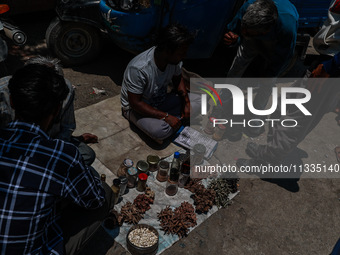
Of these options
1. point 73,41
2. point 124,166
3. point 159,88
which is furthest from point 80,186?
point 73,41

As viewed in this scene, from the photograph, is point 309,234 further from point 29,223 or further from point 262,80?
point 29,223

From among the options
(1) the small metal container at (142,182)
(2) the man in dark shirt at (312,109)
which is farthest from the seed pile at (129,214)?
(2) the man in dark shirt at (312,109)

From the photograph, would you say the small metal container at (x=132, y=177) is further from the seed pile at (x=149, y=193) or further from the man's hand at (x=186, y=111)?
the man's hand at (x=186, y=111)

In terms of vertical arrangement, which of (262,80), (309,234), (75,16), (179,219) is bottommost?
(309,234)

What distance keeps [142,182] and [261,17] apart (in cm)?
251

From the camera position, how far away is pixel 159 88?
4266 mm

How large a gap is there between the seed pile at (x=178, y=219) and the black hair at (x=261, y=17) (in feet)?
7.85

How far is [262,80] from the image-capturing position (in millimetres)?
4758

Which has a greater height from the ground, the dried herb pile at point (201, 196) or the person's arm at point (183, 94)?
the person's arm at point (183, 94)

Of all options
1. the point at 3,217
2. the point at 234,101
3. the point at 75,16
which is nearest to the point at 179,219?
the point at 3,217

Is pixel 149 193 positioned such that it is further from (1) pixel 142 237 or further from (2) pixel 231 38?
(2) pixel 231 38

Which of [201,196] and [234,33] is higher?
[234,33]

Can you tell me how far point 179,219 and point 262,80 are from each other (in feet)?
8.66

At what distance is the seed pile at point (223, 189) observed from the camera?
12.3ft
